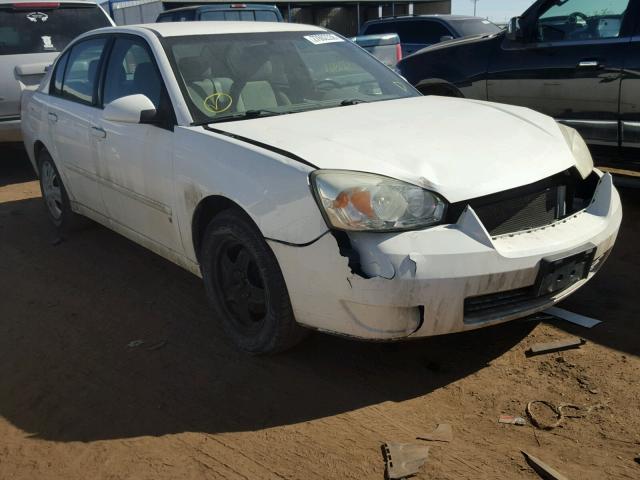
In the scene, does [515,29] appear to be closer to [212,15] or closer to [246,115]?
[246,115]

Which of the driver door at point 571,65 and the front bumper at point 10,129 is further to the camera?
the front bumper at point 10,129

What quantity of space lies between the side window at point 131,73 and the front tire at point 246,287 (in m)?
0.96

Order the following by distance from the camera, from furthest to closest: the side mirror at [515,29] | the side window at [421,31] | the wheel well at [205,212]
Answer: the side window at [421,31], the side mirror at [515,29], the wheel well at [205,212]

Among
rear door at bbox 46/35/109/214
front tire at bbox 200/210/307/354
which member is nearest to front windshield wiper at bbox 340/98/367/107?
front tire at bbox 200/210/307/354

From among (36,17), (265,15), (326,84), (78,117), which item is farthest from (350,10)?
(326,84)

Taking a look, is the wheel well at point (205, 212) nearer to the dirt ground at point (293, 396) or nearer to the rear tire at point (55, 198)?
the dirt ground at point (293, 396)

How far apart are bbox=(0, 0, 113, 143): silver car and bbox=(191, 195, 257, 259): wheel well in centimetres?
494

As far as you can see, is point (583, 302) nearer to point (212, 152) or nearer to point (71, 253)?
point (212, 152)

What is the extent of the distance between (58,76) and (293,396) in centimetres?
367

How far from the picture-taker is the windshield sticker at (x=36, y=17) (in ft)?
27.7

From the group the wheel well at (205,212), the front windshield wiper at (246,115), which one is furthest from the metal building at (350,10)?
the wheel well at (205,212)

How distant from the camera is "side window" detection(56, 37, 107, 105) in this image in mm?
4730

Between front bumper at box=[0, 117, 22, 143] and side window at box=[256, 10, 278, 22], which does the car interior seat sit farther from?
side window at box=[256, 10, 278, 22]

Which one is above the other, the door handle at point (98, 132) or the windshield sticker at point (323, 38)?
the windshield sticker at point (323, 38)
